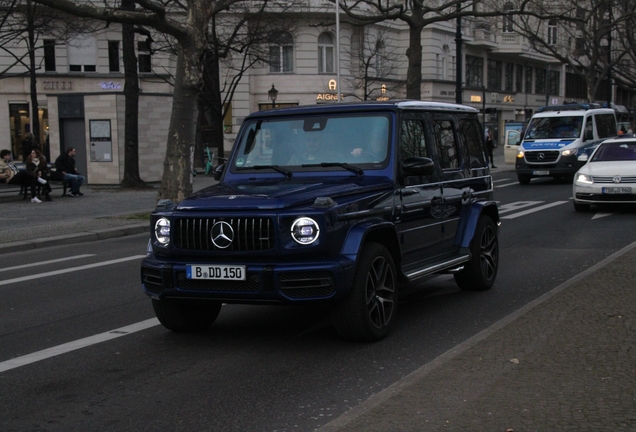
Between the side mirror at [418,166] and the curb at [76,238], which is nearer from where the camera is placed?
the side mirror at [418,166]

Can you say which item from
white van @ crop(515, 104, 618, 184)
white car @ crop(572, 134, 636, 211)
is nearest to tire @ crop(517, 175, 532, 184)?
white van @ crop(515, 104, 618, 184)

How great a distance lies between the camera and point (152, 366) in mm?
6570

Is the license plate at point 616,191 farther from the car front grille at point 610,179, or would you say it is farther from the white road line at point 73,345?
the white road line at point 73,345

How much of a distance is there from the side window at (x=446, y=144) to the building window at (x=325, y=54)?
147 feet

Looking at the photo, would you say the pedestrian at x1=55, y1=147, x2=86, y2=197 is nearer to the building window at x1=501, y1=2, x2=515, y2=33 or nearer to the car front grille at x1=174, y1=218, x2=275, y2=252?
the building window at x1=501, y1=2, x2=515, y2=33

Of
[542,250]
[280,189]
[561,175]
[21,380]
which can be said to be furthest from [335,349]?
[561,175]

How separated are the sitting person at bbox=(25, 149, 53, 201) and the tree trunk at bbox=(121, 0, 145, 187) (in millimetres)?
4028

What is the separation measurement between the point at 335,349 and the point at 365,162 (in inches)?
69.3

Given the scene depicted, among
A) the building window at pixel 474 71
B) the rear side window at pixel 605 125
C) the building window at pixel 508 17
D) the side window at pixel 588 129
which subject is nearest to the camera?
the side window at pixel 588 129

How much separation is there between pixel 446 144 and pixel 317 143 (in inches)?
61.6

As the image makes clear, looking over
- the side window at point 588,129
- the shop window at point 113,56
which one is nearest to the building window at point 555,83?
the shop window at point 113,56

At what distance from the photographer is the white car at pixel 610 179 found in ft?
59.1

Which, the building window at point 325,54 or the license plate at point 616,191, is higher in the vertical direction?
the building window at point 325,54

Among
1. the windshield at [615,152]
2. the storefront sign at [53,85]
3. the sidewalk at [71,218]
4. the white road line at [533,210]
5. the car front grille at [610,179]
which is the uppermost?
the storefront sign at [53,85]
